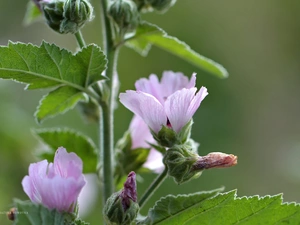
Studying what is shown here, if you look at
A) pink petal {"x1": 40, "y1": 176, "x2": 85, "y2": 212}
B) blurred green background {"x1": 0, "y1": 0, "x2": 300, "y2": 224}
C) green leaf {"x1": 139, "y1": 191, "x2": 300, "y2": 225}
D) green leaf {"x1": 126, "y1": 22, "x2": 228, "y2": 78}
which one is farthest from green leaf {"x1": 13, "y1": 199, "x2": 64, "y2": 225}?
blurred green background {"x1": 0, "y1": 0, "x2": 300, "y2": 224}

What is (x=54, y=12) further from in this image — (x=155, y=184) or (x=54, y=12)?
(x=155, y=184)

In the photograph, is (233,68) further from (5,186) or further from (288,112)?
(5,186)

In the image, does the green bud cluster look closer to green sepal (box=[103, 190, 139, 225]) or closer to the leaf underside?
the leaf underside

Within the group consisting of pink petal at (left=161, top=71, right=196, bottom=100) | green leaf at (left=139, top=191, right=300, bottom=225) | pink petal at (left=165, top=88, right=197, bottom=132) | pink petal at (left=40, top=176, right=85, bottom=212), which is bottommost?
green leaf at (left=139, top=191, right=300, bottom=225)

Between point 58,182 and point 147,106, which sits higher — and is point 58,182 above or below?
below

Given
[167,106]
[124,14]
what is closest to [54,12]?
Answer: [124,14]
